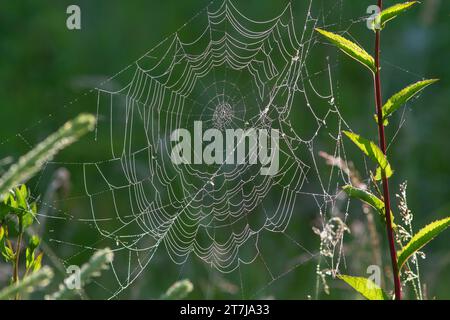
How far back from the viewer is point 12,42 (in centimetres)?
501

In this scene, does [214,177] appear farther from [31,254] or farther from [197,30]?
[31,254]

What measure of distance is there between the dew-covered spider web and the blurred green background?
0.07 feet

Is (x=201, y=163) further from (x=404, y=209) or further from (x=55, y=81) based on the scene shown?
(x=404, y=209)

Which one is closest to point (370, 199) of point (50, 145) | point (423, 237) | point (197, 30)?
point (423, 237)

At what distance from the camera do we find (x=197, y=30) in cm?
492

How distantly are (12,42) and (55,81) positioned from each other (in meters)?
0.37

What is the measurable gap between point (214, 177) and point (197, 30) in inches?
44.7

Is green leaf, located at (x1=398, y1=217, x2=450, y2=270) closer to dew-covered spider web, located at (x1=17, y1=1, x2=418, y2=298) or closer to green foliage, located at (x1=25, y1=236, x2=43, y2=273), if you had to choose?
green foliage, located at (x1=25, y1=236, x2=43, y2=273)

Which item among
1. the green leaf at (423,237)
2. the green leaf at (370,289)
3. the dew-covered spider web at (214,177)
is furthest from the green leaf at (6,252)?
the dew-covered spider web at (214,177)

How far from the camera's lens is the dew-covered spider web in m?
4.03

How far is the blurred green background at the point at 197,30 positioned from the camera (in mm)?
4203

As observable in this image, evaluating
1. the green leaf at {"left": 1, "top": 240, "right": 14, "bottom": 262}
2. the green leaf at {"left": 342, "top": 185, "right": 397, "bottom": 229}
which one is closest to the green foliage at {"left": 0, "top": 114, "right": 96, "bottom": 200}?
the green leaf at {"left": 1, "top": 240, "right": 14, "bottom": 262}

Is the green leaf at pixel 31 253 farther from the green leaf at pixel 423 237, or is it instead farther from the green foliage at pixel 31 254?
the green leaf at pixel 423 237
